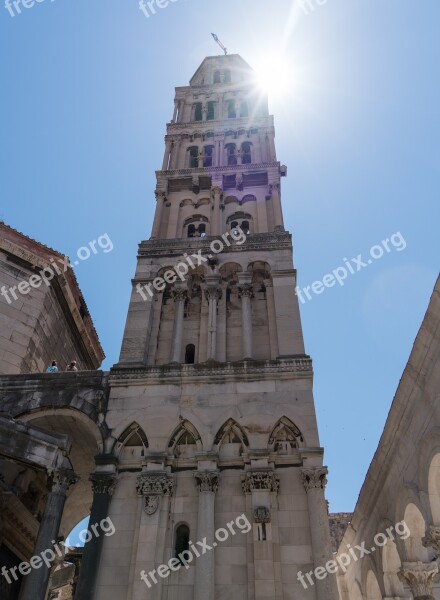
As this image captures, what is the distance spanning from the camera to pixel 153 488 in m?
16.1

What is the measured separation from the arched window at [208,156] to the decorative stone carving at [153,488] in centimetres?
1959

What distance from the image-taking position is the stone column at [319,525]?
1406cm

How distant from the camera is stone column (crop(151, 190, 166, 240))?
26.2 meters

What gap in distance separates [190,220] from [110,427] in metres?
12.9

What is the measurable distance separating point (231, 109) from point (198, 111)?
7.38 ft

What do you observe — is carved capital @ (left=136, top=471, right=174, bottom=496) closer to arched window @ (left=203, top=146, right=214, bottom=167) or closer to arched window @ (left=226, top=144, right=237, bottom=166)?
arched window @ (left=226, top=144, right=237, bottom=166)

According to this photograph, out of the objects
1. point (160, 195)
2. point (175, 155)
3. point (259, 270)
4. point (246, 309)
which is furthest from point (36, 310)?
point (175, 155)

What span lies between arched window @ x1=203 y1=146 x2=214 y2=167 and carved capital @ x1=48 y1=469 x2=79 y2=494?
20480 millimetres

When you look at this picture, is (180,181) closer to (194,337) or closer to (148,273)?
(148,273)

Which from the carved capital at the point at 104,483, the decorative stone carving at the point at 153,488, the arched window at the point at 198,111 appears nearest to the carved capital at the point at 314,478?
the decorative stone carving at the point at 153,488

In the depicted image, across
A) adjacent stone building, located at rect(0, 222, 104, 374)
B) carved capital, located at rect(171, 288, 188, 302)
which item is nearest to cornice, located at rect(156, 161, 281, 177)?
adjacent stone building, located at rect(0, 222, 104, 374)

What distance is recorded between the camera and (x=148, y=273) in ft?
78.2

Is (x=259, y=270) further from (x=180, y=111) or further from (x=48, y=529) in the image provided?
(x=180, y=111)

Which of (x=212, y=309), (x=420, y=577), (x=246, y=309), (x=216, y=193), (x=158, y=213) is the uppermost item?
(x=216, y=193)
